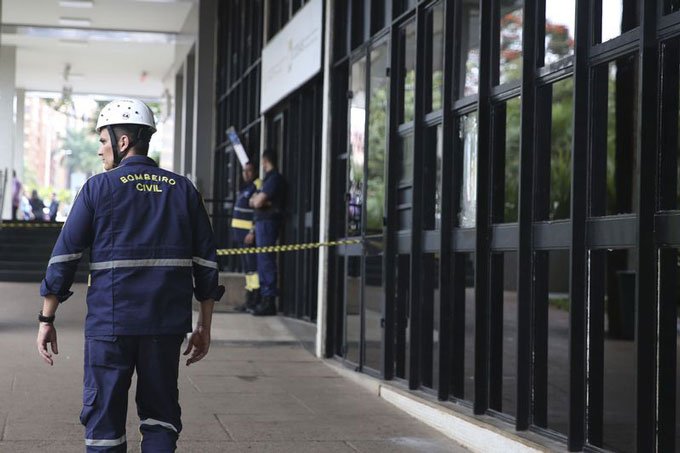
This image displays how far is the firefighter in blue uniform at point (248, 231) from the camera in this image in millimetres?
13898

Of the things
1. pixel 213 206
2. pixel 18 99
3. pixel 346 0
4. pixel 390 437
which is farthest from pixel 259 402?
pixel 18 99

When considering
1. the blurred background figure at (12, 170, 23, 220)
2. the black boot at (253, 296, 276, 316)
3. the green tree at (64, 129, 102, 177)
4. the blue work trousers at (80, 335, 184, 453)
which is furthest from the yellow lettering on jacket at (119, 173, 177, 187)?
the green tree at (64, 129, 102, 177)

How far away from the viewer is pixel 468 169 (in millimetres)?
7352

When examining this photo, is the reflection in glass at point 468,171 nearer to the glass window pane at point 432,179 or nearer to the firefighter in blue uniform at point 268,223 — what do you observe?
the glass window pane at point 432,179

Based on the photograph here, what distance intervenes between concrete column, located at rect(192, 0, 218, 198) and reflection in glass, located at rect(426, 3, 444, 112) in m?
13.6

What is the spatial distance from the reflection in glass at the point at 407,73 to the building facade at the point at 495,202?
0.09ft

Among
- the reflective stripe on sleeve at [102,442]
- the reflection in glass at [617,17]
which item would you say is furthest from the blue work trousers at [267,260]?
the reflective stripe on sleeve at [102,442]

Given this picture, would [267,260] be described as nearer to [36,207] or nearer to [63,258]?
[63,258]

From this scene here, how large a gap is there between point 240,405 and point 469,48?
112 inches

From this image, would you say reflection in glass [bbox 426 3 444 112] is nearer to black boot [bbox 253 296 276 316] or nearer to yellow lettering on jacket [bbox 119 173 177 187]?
yellow lettering on jacket [bbox 119 173 177 187]

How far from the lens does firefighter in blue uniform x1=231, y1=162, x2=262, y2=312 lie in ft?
45.6

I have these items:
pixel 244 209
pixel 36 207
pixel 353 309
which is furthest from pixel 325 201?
pixel 36 207

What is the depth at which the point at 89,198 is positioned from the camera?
4.61 metres

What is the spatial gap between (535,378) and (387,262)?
274cm
